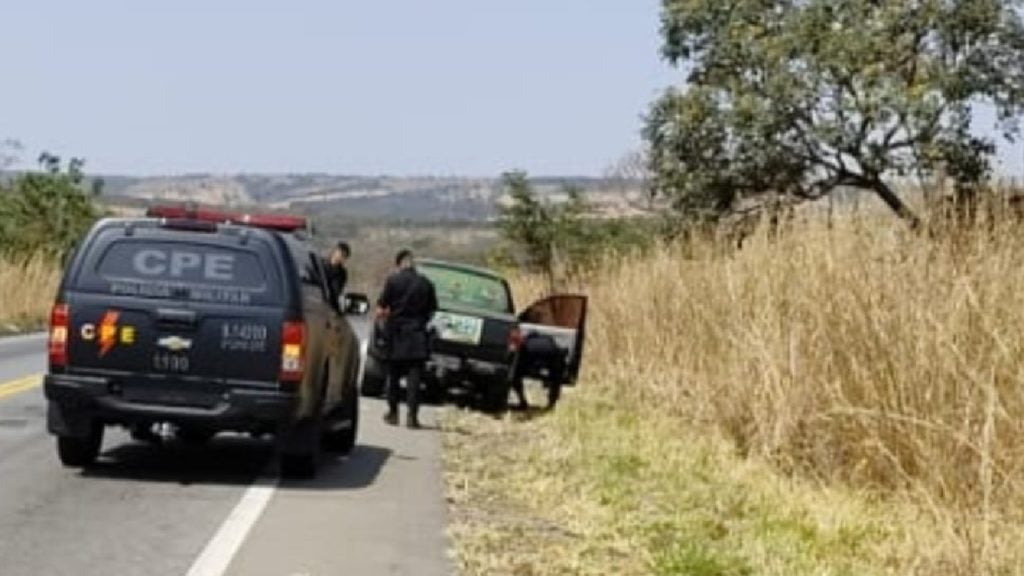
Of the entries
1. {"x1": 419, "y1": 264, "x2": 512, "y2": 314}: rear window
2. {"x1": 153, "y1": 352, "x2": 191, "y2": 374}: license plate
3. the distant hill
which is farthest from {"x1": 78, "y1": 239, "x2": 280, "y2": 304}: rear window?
the distant hill

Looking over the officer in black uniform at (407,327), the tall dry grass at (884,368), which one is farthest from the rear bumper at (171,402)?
the officer in black uniform at (407,327)

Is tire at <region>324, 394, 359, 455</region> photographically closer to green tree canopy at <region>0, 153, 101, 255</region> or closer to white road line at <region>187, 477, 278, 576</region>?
white road line at <region>187, 477, 278, 576</region>

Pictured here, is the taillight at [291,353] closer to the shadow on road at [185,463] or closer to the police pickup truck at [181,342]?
the police pickup truck at [181,342]

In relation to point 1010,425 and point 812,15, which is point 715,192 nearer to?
point 812,15

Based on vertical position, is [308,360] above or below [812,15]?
below

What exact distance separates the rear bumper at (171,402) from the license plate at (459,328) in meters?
9.19

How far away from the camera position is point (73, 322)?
1413 centimetres

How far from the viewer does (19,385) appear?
2373 cm

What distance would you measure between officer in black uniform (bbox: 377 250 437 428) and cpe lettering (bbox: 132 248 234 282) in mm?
5825

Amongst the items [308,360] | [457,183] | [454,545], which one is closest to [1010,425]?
[454,545]

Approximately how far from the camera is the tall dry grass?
1143 centimetres

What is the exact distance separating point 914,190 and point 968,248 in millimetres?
1348

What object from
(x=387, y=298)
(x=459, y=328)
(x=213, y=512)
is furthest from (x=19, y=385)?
(x=213, y=512)

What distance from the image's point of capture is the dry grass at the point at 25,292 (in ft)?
142
